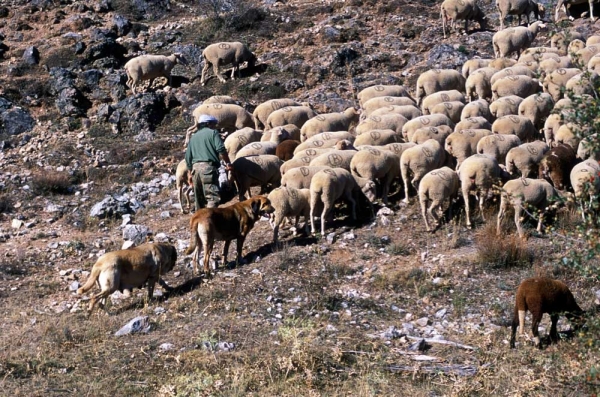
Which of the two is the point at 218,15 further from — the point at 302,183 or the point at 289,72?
the point at 302,183

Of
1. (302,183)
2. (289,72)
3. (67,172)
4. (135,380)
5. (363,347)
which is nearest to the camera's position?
(135,380)

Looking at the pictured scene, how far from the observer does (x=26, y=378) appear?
8.70 m

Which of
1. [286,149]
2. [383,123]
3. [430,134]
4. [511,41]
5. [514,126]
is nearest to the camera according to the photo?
[430,134]

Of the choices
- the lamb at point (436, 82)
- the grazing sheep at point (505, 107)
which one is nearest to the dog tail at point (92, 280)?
the grazing sheep at point (505, 107)

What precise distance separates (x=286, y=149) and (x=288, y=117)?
2096mm

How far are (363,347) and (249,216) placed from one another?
12.4 ft

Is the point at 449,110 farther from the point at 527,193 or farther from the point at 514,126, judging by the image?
the point at 527,193

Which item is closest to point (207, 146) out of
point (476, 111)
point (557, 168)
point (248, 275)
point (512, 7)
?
point (248, 275)

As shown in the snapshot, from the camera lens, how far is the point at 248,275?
11797mm

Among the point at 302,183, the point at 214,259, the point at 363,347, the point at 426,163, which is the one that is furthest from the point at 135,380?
the point at 426,163

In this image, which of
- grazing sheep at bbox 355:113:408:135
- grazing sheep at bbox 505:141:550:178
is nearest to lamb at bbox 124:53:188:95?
grazing sheep at bbox 355:113:408:135

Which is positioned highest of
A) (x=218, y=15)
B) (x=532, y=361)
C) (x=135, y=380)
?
(x=218, y=15)

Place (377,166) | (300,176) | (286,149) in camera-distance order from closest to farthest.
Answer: (300,176)
(377,166)
(286,149)

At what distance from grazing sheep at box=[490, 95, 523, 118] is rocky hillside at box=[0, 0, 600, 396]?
2819mm
